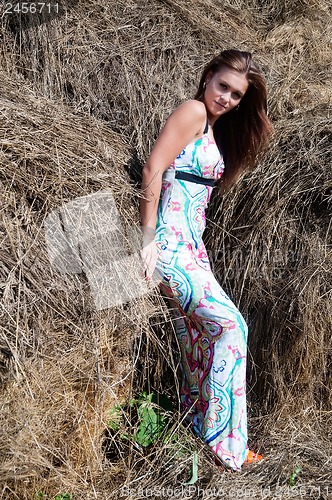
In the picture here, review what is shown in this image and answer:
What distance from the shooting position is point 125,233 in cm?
242

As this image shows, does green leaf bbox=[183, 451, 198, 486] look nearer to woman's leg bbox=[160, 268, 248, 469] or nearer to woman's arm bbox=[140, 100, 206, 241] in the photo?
woman's leg bbox=[160, 268, 248, 469]

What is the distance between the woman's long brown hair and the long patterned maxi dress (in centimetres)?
14

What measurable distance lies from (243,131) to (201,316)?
2.39 feet

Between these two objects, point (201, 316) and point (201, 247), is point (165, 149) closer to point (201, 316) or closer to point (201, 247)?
point (201, 247)

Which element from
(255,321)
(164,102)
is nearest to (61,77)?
(164,102)

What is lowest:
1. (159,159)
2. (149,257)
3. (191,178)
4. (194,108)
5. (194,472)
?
(194,472)

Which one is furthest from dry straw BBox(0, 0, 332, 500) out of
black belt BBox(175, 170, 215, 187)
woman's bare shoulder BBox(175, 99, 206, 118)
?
woman's bare shoulder BBox(175, 99, 206, 118)

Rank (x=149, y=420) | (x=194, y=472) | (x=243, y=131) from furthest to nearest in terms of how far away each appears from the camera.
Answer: (x=243, y=131), (x=149, y=420), (x=194, y=472)

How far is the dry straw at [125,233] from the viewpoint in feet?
7.03

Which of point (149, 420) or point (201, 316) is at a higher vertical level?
point (201, 316)

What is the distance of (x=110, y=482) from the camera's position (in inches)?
92.0

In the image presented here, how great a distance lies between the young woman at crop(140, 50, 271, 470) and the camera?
242 centimetres

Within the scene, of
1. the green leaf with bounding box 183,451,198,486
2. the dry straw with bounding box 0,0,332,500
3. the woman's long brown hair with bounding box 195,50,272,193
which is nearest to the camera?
the dry straw with bounding box 0,0,332,500

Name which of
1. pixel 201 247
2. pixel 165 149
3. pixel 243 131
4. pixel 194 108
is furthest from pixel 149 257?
pixel 243 131
